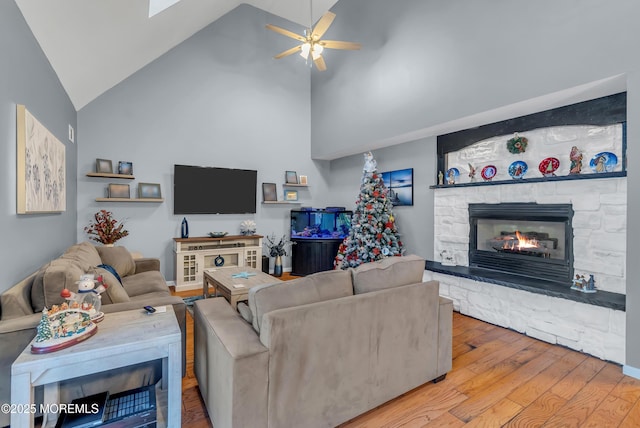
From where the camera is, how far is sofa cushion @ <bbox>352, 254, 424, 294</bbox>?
1.89 meters

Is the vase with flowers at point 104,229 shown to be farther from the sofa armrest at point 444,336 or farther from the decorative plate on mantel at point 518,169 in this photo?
the decorative plate on mantel at point 518,169

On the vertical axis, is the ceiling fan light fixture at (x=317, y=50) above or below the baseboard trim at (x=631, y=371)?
above

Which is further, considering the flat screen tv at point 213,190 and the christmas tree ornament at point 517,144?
the flat screen tv at point 213,190

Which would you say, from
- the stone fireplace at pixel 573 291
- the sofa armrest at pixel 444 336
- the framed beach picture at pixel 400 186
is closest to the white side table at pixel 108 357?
the sofa armrest at pixel 444 336

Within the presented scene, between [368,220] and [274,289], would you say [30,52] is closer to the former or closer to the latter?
[274,289]

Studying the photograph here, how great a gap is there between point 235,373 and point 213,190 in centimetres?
423

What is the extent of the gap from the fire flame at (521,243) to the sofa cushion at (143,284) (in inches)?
151

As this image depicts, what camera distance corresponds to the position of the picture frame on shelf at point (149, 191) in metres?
4.60

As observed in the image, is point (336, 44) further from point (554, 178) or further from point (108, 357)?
point (108, 357)

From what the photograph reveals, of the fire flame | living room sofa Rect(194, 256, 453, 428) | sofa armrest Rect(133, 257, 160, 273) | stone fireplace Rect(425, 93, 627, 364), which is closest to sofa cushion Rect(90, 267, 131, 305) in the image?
living room sofa Rect(194, 256, 453, 428)

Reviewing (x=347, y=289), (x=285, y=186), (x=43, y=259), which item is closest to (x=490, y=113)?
(x=347, y=289)

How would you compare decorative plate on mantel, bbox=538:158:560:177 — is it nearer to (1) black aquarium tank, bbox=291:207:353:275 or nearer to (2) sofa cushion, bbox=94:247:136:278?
(1) black aquarium tank, bbox=291:207:353:275

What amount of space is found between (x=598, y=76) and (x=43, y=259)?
4.84 meters

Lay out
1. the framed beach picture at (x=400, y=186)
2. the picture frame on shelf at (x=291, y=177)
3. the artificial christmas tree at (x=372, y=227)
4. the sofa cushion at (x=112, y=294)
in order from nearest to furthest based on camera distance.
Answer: the sofa cushion at (x=112, y=294) < the artificial christmas tree at (x=372, y=227) < the framed beach picture at (x=400, y=186) < the picture frame on shelf at (x=291, y=177)
